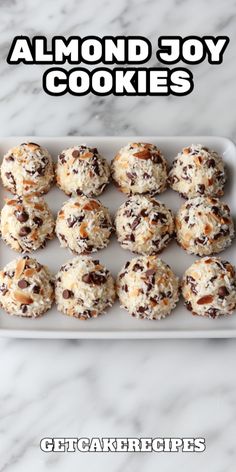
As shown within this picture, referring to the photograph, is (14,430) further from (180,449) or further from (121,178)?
(121,178)

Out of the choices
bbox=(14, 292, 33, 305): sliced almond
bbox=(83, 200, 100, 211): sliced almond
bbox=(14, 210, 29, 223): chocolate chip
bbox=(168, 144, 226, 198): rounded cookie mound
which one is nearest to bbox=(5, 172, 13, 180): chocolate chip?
bbox=(14, 210, 29, 223): chocolate chip

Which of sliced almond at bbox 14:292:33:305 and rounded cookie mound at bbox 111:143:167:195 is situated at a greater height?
rounded cookie mound at bbox 111:143:167:195

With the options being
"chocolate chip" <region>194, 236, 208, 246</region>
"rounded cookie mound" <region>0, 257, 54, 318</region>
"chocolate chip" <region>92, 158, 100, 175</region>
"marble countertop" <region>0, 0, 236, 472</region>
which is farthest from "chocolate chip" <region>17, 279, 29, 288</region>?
"chocolate chip" <region>194, 236, 208, 246</region>

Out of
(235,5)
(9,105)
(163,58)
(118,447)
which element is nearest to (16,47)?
(9,105)

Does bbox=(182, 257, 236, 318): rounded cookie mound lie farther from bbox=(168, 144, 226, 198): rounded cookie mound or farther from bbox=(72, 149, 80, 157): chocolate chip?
bbox=(72, 149, 80, 157): chocolate chip

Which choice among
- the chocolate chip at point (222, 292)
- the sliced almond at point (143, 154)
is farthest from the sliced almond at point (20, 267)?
the chocolate chip at point (222, 292)

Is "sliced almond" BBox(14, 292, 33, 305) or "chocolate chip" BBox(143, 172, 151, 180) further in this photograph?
"chocolate chip" BBox(143, 172, 151, 180)

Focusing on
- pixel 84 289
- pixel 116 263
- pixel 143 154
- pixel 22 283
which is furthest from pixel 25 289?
pixel 143 154

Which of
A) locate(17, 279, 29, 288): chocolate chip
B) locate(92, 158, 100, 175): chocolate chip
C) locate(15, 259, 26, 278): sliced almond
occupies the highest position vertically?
locate(92, 158, 100, 175): chocolate chip
